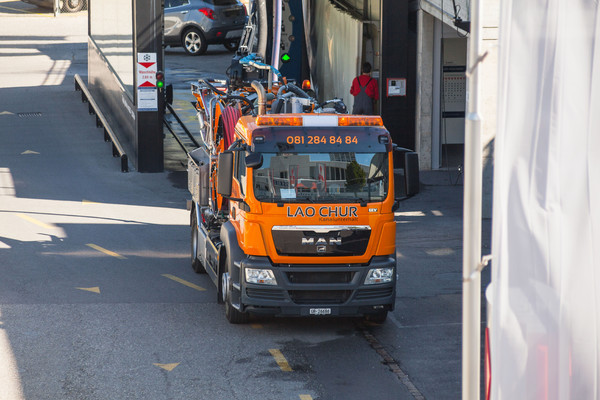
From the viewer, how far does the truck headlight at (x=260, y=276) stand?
1072cm

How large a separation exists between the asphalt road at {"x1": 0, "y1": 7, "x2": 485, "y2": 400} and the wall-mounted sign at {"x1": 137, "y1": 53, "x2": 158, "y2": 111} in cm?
165

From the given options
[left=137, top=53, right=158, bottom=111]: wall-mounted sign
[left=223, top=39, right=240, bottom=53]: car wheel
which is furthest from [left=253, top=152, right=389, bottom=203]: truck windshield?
[left=223, top=39, right=240, bottom=53]: car wheel

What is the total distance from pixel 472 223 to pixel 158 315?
7.97m

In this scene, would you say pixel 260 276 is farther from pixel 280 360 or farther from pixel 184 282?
pixel 184 282

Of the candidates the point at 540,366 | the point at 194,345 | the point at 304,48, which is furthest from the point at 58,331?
the point at 304,48

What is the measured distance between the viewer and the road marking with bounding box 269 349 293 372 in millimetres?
10062

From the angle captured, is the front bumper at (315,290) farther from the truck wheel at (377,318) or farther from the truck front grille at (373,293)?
the truck wheel at (377,318)

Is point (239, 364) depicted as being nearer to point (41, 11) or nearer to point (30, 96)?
point (30, 96)

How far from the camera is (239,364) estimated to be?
1016 cm

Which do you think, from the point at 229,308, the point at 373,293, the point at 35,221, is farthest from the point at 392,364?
the point at 35,221

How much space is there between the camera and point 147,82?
2162cm

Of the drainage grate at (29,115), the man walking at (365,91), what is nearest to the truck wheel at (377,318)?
the man walking at (365,91)

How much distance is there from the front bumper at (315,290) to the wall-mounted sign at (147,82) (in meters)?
11.6

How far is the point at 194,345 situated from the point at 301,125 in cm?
280
